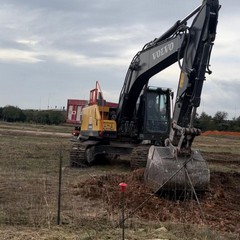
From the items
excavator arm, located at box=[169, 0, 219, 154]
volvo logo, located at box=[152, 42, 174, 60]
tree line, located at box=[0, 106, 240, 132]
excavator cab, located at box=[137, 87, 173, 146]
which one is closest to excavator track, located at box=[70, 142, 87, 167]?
excavator cab, located at box=[137, 87, 173, 146]

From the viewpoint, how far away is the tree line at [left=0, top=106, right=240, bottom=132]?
266ft

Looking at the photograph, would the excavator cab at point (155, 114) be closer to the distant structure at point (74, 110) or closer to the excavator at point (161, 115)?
the excavator at point (161, 115)

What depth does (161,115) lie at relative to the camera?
630 inches

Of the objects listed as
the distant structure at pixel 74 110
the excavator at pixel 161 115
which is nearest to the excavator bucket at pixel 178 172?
the excavator at pixel 161 115

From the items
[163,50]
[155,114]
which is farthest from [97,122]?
[163,50]

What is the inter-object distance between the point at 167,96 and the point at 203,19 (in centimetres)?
597

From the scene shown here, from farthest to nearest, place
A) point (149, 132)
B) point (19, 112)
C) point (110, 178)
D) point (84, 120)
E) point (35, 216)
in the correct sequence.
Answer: point (19, 112) → point (84, 120) → point (149, 132) → point (110, 178) → point (35, 216)

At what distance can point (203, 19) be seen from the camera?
10.3m

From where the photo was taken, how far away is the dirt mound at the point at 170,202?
8.14 m

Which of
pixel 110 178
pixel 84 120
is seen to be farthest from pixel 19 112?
pixel 110 178

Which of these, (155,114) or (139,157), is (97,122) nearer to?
(155,114)

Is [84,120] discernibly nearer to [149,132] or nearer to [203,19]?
[149,132]

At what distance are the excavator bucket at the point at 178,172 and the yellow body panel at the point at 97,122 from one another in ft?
18.8

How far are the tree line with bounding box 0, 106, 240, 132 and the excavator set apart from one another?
62.1 metres
